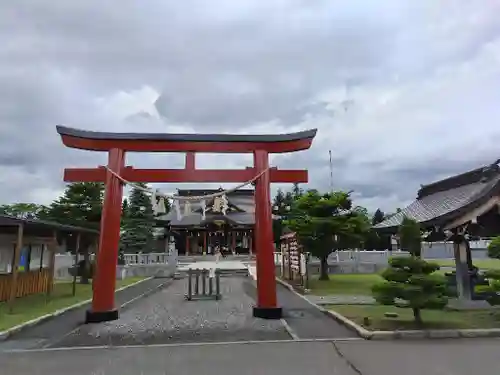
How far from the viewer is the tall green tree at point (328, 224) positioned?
2017cm

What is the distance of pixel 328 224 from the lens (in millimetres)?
20047

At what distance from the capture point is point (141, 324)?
411 inches

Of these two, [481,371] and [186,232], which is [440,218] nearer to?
[481,371]

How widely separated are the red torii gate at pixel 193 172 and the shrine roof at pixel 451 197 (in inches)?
187

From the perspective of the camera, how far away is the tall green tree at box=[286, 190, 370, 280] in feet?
66.2

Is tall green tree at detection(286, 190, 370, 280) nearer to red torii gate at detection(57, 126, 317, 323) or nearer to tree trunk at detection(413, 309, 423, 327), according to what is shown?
red torii gate at detection(57, 126, 317, 323)

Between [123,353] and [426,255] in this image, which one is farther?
[426,255]

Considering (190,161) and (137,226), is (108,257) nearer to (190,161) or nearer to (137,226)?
(190,161)

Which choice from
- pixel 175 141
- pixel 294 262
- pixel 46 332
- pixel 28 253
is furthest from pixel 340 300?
pixel 28 253

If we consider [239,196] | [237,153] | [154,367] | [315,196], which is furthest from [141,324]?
[239,196]

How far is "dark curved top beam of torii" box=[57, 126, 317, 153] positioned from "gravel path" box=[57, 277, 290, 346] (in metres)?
4.75

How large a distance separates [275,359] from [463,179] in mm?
13189

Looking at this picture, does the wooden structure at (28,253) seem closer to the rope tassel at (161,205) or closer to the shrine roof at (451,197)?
the rope tassel at (161,205)

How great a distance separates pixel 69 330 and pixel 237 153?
646 centimetres
